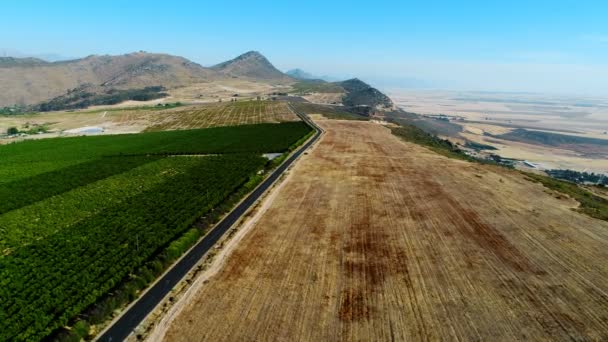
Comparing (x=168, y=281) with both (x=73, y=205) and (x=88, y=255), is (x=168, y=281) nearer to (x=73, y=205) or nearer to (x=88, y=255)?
(x=88, y=255)

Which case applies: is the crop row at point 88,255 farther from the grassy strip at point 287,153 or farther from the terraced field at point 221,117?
the terraced field at point 221,117

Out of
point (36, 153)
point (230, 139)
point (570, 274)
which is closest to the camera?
point (570, 274)

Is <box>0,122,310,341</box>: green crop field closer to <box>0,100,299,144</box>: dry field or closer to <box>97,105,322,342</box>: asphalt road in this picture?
<box>97,105,322,342</box>: asphalt road

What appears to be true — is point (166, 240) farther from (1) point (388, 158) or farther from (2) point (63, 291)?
(1) point (388, 158)

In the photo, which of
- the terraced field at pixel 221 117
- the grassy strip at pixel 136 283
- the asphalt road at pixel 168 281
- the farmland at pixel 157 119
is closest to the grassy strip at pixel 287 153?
the asphalt road at pixel 168 281

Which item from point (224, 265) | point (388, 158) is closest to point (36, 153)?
point (224, 265)

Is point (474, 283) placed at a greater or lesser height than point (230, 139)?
lesser
